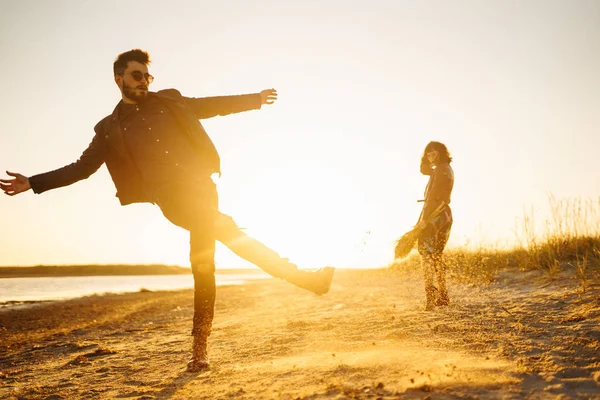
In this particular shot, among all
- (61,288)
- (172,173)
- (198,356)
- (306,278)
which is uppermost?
(172,173)

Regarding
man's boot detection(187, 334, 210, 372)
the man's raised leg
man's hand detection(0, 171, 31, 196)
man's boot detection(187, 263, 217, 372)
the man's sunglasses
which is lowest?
man's boot detection(187, 334, 210, 372)

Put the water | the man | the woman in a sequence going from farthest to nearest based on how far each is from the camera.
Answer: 1. the water
2. the woman
3. the man

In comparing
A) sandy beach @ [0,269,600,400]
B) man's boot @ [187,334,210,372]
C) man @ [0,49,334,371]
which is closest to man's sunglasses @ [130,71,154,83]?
man @ [0,49,334,371]

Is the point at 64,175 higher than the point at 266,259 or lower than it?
higher

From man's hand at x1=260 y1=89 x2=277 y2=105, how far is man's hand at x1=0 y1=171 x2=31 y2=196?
196 centimetres

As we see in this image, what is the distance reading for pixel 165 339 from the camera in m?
4.88

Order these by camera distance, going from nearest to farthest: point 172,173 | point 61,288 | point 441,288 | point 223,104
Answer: point 172,173, point 223,104, point 441,288, point 61,288

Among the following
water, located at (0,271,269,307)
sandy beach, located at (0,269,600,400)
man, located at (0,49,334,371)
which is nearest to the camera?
sandy beach, located at (0,269,600,400)

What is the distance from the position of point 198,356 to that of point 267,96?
218cm

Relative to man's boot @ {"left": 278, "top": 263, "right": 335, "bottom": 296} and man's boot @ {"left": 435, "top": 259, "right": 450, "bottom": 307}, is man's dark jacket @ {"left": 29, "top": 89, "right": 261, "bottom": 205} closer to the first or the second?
man's boot @ {"left": 278, "top": 263, "right": 335, "bottom": 296}

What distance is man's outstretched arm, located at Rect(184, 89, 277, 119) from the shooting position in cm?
342

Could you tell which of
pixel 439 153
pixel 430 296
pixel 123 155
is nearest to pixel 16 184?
pixel 123 155

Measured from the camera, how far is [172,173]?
2.97 meters

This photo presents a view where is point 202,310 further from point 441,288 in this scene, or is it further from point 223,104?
point 441,288
